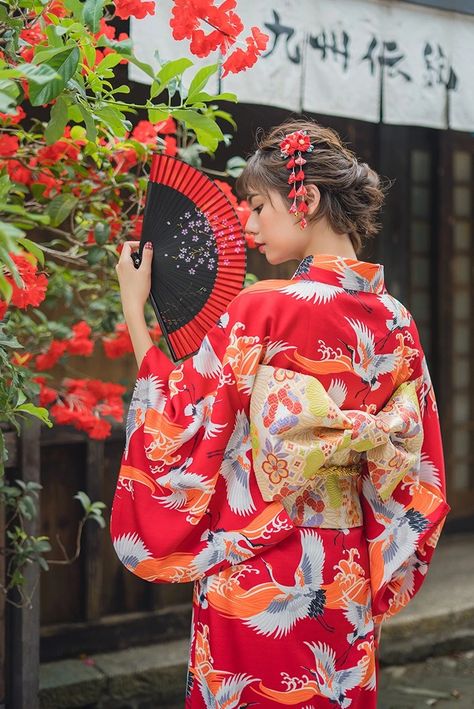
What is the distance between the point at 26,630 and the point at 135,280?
5.23 feet

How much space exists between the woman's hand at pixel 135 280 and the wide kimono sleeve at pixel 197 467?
0.46 feet

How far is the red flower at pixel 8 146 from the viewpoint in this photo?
3.01 m

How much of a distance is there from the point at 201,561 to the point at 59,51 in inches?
55.7

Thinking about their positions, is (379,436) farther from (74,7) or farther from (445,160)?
(445,160)

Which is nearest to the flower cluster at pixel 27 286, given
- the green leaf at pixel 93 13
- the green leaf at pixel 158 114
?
the green leaf at pixel 158 114

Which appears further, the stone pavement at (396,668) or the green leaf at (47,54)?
the stone pavement at (396,668)

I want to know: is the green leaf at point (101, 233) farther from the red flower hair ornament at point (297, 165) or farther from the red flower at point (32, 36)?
the red flower hair ornament at point (297, 165)

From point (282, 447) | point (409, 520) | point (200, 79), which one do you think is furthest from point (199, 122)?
point (409, 520)

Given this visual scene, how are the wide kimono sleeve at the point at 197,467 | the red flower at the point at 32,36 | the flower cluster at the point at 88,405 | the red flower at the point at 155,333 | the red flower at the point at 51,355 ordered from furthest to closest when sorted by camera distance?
the red flower at the point at 155,333 < the red flower at the point at 51,355 < the flower cluster at the point at 88,405 < the red flower at the point at 32,36 < the wide kimono sleeve at the point at 197,467

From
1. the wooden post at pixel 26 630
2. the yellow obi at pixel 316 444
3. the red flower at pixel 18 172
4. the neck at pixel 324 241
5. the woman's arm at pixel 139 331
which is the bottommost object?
the wooden post at pixel 26 630

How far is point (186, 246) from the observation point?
269cm

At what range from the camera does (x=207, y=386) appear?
8.39 feet

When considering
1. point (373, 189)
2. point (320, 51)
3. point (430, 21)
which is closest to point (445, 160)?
point (430, 21)

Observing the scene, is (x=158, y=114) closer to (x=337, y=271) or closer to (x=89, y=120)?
(x=89, y=120)
